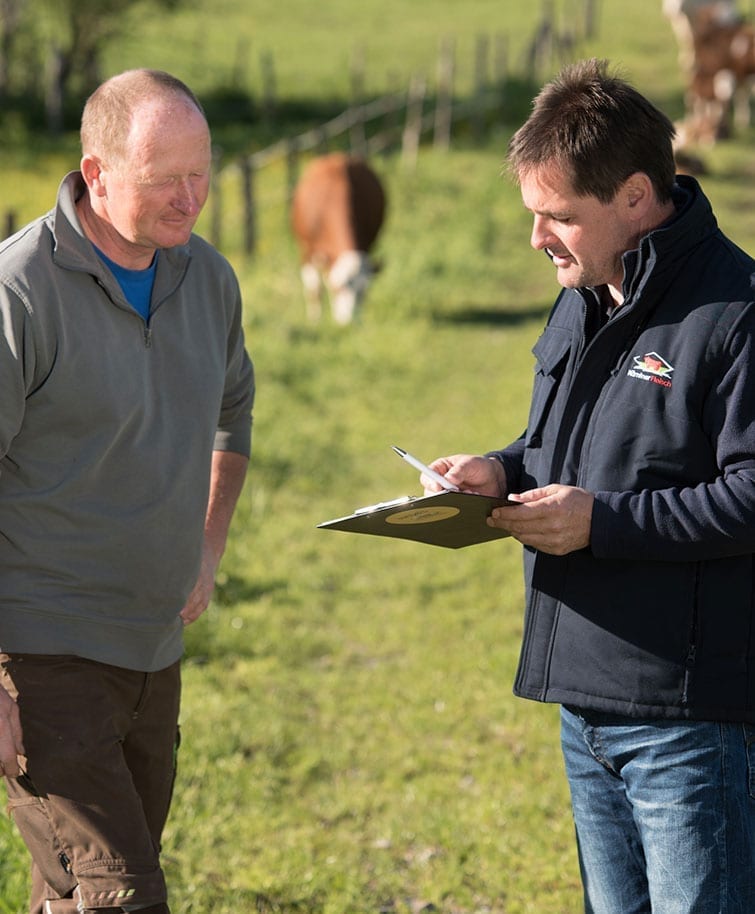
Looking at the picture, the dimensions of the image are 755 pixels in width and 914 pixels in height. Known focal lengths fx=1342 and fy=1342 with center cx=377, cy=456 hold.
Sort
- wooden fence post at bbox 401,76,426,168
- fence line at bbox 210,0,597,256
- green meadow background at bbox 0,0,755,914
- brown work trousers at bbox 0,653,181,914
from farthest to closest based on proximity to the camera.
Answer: wooden fence post at bbox 401,76,426,168
fence line at bbox 210,0,597,256
green meadow background at bbox 0,0,755,914
brown work trousers at bbox 0,653,181,914

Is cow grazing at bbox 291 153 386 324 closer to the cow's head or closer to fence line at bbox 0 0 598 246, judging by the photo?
the cow's head

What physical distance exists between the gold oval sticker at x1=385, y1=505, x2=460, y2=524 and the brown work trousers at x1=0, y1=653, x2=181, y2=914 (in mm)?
742

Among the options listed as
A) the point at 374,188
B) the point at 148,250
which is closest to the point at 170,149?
the point at 148,250

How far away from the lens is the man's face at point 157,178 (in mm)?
2732

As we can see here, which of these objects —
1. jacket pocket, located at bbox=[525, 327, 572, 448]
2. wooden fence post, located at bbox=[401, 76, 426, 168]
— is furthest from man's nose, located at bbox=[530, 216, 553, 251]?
wooden fence post, located at bbox=[401, 76, 426, 168]

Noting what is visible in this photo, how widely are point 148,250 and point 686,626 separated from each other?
4.55 feet

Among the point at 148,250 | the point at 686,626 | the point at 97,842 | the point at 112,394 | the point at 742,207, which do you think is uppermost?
the point at 148,250

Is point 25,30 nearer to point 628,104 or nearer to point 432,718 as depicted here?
point 432,718

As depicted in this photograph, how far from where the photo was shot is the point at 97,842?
267 cm

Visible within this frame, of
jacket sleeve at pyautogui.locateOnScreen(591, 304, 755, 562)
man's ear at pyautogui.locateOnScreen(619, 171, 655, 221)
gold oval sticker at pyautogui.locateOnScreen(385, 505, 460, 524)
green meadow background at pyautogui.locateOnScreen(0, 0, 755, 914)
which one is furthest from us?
green meadow background at pyautogui.locateOnScreen(0, 0, 755, 914)

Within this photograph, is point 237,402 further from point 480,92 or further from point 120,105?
point 480,92

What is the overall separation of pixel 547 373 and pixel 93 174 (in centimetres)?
103

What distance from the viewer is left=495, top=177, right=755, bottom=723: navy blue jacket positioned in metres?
2.38

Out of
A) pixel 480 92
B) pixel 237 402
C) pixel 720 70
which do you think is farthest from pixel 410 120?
pixel 237 402
